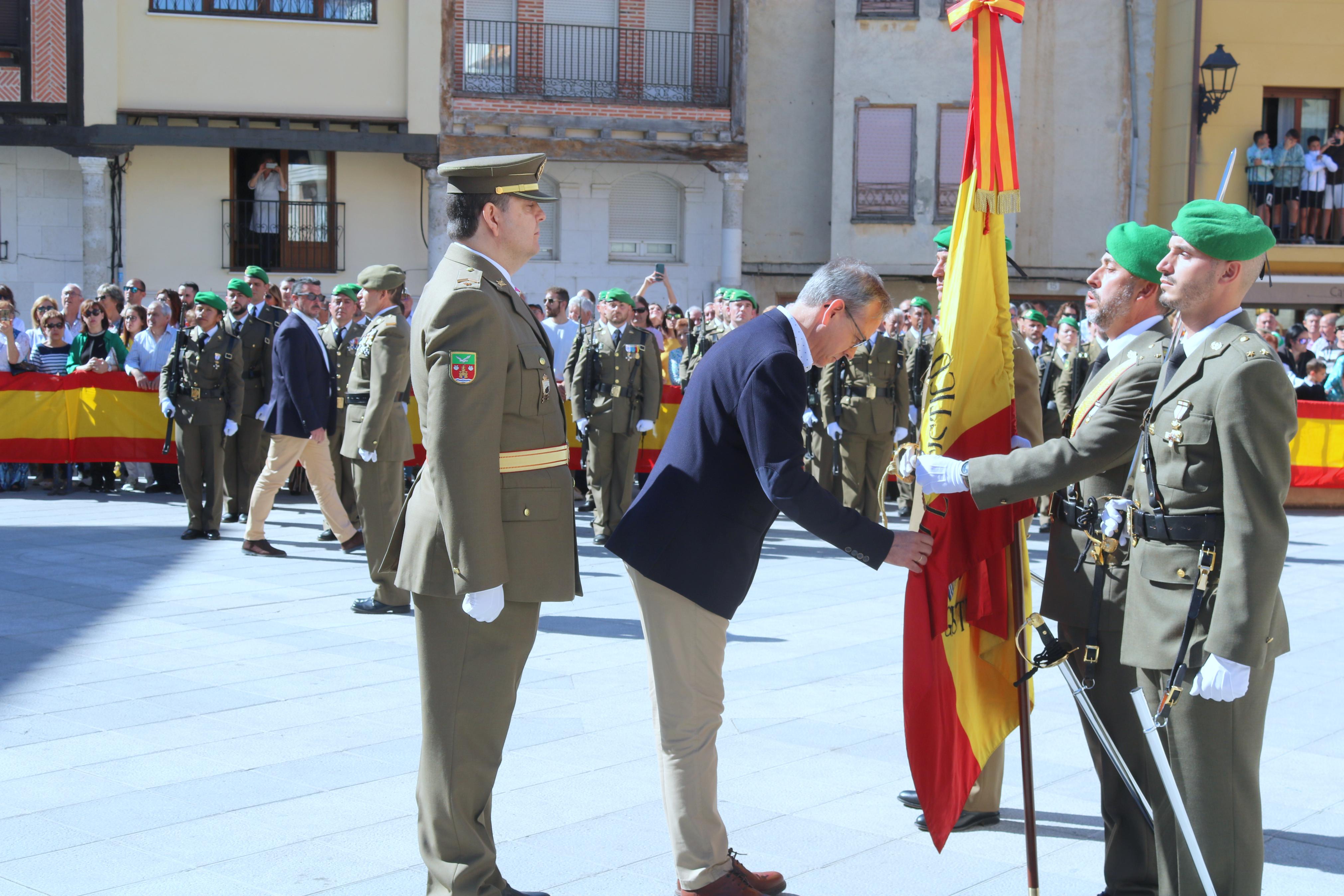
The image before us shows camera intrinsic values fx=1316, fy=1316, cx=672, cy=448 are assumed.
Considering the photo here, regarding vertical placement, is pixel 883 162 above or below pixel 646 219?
above

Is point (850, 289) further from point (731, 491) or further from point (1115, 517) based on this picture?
point (1115, 517)

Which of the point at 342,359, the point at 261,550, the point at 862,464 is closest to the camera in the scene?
the point at 261,550

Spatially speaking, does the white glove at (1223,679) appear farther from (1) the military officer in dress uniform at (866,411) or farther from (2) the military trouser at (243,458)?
(2) the military trouser at (243,458)

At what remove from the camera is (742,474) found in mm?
3820

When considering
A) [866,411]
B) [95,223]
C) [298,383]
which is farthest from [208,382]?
[95,223]

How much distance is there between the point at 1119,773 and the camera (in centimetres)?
395

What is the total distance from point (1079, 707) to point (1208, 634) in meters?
0.84

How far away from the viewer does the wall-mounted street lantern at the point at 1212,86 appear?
22.4 meters

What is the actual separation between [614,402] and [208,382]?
134 inches

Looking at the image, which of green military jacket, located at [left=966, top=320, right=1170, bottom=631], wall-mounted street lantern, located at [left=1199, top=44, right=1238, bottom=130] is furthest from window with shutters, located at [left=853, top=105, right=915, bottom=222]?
green military jacket, located at [left=966, top=320, right=1170, bottom=631]

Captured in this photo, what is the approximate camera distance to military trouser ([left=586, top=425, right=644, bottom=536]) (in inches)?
448

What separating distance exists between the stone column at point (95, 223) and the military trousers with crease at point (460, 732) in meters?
19.3

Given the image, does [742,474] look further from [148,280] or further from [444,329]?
[148,280]

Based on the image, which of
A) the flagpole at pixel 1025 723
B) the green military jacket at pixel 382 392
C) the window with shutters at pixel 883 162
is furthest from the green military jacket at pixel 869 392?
the window with shutters at pixel 883 162
